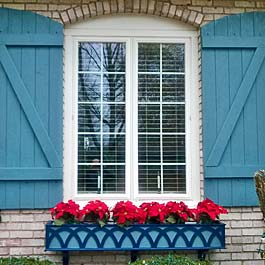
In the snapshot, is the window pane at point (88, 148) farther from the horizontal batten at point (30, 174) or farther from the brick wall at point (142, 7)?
the brick wall at point (142, 7)

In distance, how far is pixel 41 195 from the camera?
4.11 meters

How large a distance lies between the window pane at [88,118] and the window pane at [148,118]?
Answer: 15.9 inches

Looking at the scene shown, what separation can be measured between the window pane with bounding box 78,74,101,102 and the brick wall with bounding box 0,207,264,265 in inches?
44.0

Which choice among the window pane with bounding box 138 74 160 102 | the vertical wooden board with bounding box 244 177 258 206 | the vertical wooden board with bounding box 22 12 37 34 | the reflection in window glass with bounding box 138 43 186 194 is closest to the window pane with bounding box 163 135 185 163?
the reflection in window glass with bounding box 138 43 186 194

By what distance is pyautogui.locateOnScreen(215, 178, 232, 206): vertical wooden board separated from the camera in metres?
4.20

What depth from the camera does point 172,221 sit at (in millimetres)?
3932

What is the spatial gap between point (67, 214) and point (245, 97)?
1.92 meters

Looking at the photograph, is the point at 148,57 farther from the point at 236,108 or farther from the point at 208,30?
the point at 236,108

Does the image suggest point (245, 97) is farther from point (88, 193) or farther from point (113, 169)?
point (88, 193)

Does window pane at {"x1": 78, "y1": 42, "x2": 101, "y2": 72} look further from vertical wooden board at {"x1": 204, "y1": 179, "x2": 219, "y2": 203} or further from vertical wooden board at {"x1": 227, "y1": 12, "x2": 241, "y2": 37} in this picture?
vertical wooden board at {"x1": 204, "y1": 179, "x2": 219, "y2": 203}

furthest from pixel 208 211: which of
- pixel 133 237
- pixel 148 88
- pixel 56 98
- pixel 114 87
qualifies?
pixel 56 98

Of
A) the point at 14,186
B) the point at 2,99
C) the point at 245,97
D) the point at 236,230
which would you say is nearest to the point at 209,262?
the point at 236,230

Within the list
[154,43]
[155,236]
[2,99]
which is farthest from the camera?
[154,43]

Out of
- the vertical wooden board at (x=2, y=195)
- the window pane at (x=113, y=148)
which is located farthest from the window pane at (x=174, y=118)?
the vertical wooden board at (x=2, y=195)
